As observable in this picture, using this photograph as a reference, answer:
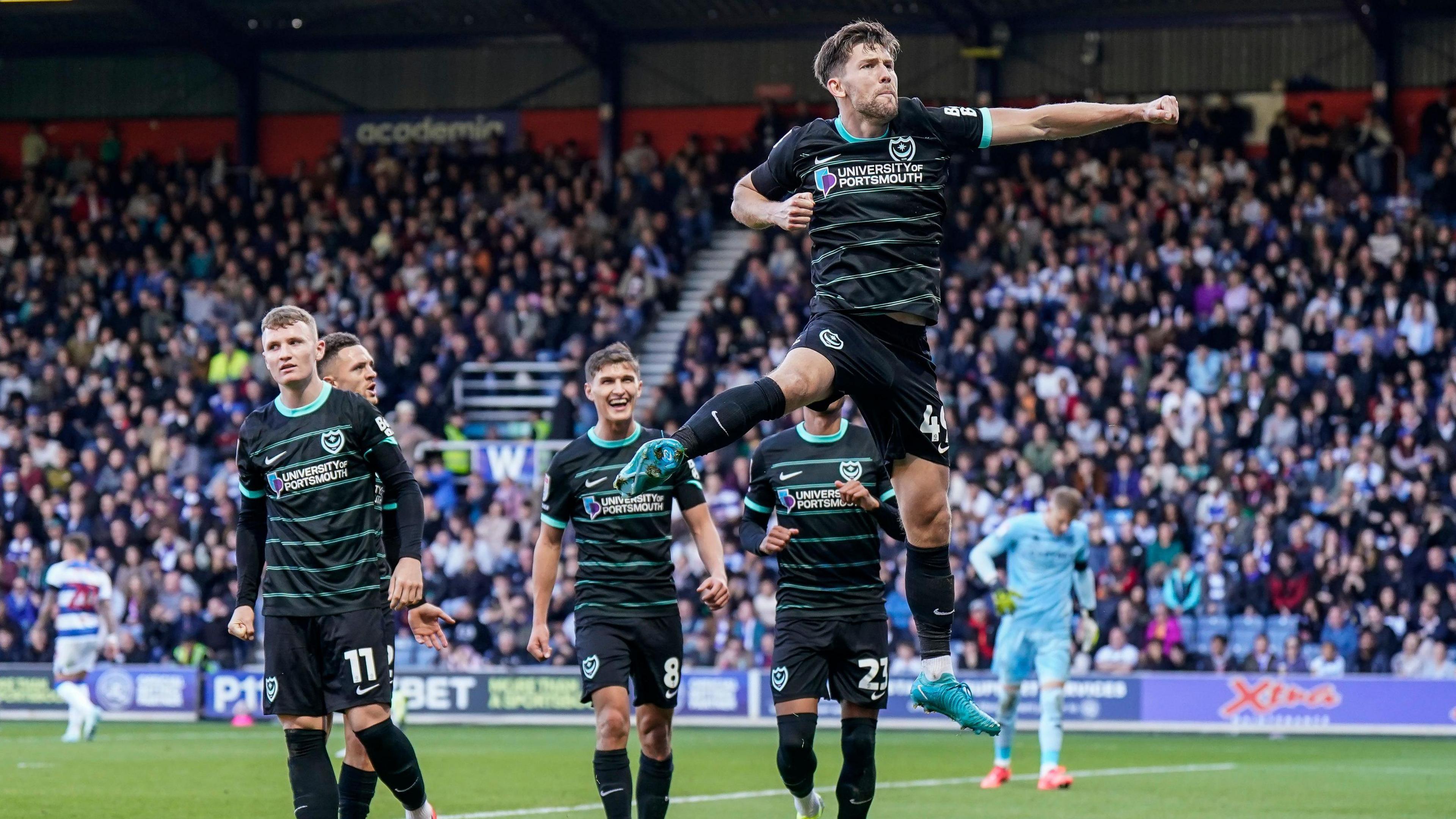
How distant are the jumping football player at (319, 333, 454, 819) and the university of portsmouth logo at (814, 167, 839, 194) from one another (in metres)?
2.56

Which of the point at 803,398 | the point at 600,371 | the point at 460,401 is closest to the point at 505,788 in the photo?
the point at 600,371

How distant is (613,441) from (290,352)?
6.92 feet

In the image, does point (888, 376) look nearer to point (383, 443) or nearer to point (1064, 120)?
point (1064, 120)

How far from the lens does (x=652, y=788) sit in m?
10.0

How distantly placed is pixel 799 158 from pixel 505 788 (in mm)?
8152

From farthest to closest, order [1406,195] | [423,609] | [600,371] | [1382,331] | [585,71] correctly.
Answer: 1. [585,71]
2. [1406,195]
3. [1382,331]
4. [600,371]
5. [423,609]

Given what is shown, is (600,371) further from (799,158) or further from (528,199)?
(528,199)

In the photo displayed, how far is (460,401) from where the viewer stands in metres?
27.9

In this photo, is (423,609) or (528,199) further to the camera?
(528,199)

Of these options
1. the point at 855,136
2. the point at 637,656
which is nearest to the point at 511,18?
the point at 637,656

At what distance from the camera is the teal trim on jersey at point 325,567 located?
9.07 metres

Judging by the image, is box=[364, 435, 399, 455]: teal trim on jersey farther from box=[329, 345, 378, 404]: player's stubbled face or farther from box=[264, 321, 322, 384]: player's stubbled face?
box=[329, 345, 378, 404]: player's stubbled face

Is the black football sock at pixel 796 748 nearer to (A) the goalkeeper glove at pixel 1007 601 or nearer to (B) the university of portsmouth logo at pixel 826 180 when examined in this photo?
(B) the university of portsmouth logo at pixel 826 180

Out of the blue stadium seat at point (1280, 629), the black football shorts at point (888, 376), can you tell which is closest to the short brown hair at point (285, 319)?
the black football shorts at point (888, 376)
